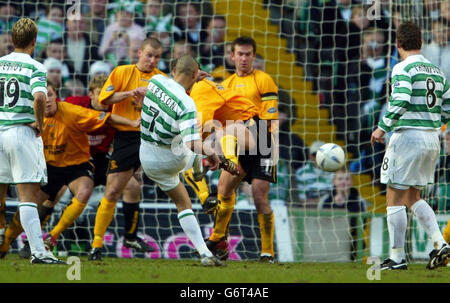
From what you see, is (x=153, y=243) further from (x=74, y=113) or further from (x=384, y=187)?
(x=384, y=187)

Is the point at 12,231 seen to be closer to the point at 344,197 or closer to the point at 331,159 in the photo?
the point at 331,159

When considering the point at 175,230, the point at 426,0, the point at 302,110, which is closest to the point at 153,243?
the point at 175,230

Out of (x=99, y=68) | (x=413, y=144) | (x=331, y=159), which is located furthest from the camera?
(x=99, y=68)

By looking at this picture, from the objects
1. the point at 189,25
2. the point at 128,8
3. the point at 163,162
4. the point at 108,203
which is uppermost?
the point at 128,8

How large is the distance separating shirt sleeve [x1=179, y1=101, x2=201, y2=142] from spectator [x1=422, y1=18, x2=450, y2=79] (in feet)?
15.9

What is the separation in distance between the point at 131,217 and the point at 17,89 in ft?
8.39

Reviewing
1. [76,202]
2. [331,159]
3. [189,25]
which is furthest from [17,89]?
[189,25]

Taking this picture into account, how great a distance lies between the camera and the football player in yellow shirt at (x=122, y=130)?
8.15 meters

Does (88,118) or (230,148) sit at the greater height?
(88,118)

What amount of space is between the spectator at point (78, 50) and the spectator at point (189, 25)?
4.09ft

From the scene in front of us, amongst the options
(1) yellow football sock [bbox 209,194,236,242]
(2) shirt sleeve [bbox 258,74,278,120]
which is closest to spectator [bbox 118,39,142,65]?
(2) shirt sleeve [bbox 258,74,278,120]

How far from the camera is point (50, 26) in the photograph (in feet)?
39.4

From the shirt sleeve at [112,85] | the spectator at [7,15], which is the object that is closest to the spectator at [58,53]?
the spectator at [7,15]

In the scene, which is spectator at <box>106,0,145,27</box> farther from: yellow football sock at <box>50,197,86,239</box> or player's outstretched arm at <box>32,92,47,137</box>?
player's outstretched arm at <box>32,92,47,137</box>
